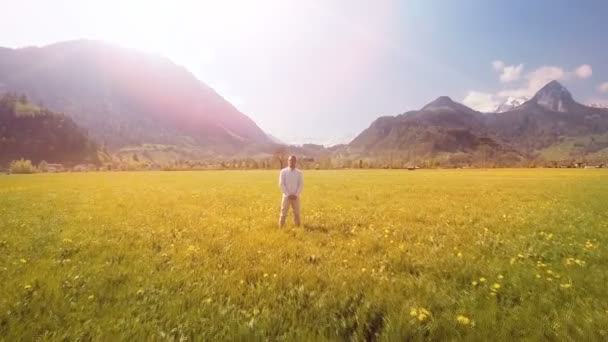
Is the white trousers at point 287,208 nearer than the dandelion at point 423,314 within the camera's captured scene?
No

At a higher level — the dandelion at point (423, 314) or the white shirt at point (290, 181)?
the white shirt at point (290, 181)

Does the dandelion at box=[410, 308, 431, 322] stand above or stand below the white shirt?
below

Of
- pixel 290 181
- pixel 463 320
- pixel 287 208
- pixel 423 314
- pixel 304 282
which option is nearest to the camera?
pixel 463 320

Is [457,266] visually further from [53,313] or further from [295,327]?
[53,313]

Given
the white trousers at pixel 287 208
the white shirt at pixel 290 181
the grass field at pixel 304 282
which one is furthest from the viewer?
the white trousers at pixel 287 208

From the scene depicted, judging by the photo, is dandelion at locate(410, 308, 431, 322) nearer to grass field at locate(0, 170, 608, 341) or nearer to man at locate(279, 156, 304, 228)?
grass field at locate(0, 170, 608, 341)

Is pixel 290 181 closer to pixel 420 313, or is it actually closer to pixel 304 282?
pixel 304 282

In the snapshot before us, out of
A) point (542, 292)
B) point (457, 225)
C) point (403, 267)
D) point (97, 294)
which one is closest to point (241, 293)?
point (97, 294)

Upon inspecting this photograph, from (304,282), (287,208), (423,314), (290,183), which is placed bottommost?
(304,282)

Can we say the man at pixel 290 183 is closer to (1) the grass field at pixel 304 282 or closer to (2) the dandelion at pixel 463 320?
(1) the grass field at pixel 304 282

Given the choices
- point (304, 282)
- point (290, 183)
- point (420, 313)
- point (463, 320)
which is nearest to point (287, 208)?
point (290, 183)

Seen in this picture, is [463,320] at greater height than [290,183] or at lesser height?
lesser

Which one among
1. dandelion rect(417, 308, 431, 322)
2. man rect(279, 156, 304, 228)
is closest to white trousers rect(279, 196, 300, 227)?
man rect(279, 156, 304, 228)

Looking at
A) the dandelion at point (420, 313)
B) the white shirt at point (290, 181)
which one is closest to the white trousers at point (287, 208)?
the white shirt at point (290, 181)
